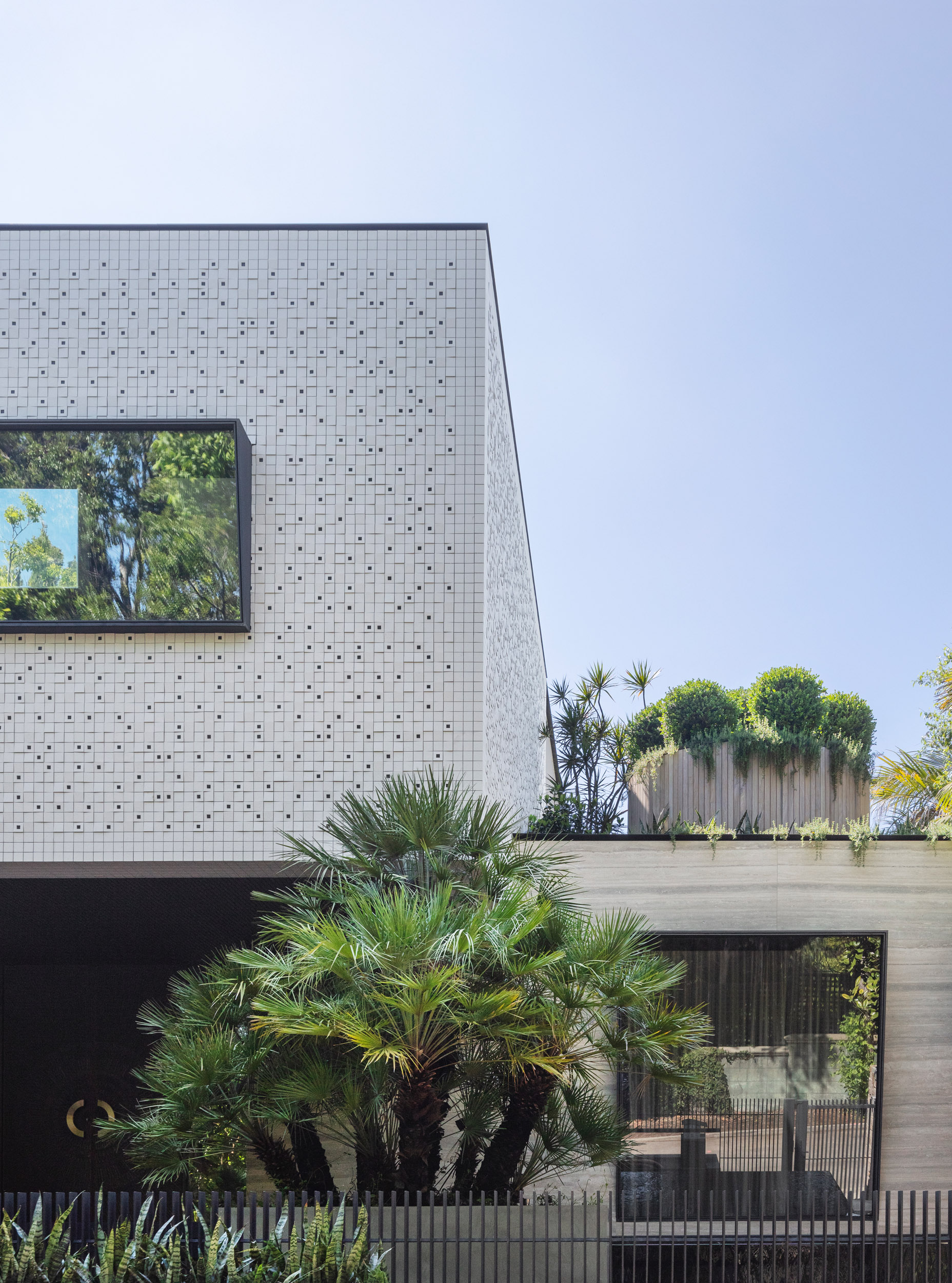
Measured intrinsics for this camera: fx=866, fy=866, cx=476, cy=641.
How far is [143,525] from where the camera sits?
707cm

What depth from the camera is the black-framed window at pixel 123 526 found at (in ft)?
23.1

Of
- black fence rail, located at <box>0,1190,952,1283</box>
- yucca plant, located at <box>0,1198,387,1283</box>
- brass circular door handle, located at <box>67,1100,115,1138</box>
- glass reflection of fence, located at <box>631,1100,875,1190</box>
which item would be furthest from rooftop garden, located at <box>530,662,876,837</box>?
brass circular door handle, located at <box>67,1100,115,1138</box>

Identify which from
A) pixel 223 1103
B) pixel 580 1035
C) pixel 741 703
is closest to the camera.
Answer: pixel 580 1035

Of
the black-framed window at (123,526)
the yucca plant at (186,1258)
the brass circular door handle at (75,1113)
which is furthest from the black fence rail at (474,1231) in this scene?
the black-framed window at (123,526)

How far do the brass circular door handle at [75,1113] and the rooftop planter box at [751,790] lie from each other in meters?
7.40

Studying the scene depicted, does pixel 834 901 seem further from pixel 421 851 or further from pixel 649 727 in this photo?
pixel 649 727

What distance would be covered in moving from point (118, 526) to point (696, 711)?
16.6 m

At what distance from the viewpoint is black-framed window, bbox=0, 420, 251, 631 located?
704 centimetres

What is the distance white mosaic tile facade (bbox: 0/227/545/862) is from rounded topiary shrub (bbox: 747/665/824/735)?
53.2 ft

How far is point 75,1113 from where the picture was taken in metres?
8.35

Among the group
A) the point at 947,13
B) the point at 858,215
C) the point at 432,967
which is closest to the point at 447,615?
the point at 432,967

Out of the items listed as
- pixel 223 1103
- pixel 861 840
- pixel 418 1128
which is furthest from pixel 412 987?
pixel 861 840

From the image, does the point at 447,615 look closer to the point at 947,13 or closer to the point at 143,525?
the point at 143,525

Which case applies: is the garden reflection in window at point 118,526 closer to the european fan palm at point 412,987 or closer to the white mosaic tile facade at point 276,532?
the white mosaic tile facade at point 276,532
